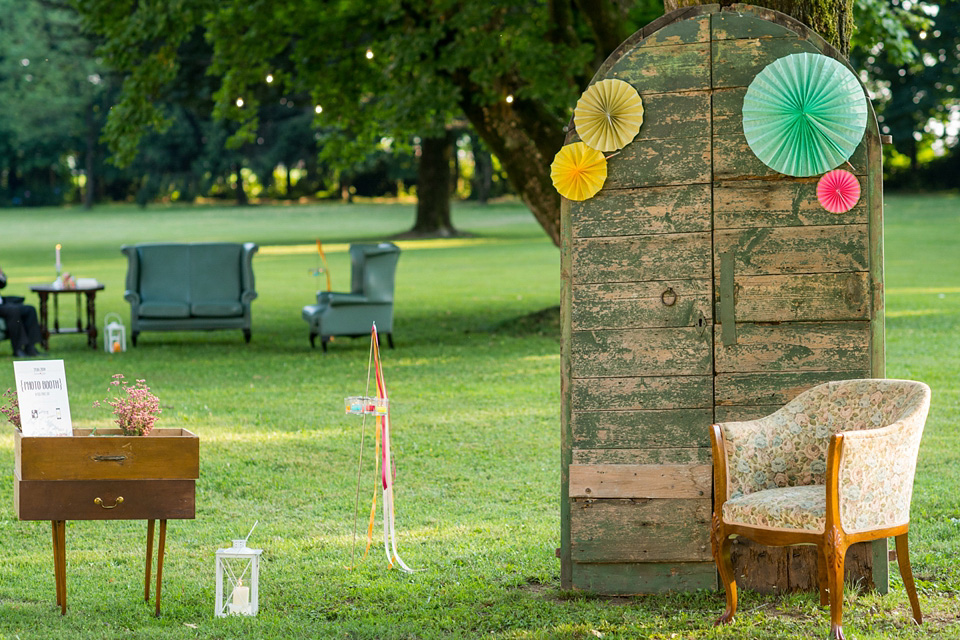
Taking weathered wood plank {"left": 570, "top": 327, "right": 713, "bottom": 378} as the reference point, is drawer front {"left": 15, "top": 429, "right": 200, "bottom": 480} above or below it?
below

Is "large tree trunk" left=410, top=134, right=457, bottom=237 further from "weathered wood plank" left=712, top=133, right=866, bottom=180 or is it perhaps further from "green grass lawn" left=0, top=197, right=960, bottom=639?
"weathered wood plank" left=712, top=133, right=866, bottom=180

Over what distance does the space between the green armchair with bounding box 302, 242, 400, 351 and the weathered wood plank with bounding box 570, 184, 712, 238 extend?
23.5 feet

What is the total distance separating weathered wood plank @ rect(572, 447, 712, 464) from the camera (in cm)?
432

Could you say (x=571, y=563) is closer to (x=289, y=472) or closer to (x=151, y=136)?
(x=289, y=472)

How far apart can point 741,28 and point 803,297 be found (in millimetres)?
1053

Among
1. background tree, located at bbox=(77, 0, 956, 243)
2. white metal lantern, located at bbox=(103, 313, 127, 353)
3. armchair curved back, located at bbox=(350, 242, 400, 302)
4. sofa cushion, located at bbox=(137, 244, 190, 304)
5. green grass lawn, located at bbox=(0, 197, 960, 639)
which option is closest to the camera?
green grass lawn, located at bbox=(0, 197, 960, 639)

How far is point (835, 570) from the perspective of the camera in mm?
3602

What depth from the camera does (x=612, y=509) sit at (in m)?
4.36

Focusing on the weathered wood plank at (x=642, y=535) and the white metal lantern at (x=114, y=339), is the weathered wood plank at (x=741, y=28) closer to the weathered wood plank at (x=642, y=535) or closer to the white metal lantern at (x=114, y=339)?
the weathered wood plank at (x=642, y=535)

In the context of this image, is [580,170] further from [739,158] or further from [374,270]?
[374,270]

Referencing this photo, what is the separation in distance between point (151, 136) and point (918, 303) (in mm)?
36198

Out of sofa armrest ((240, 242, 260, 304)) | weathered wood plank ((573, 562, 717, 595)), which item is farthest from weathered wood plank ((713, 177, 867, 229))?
sofa armrest ((240, 242, 260, 304))

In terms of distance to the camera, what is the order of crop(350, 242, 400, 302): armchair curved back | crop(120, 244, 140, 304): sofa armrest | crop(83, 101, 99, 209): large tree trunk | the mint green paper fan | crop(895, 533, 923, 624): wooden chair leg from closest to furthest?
crop(895, 533, 923, 624): wooden chair leg → the mint green paper fan → crop(350, 242, 400, 302): armchair curved back → crop(120, 244, 140, 304): sofa armrest → crop(83, 101, 99, 209): large tree trunk

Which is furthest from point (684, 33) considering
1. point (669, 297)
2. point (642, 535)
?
point (642, 535)
